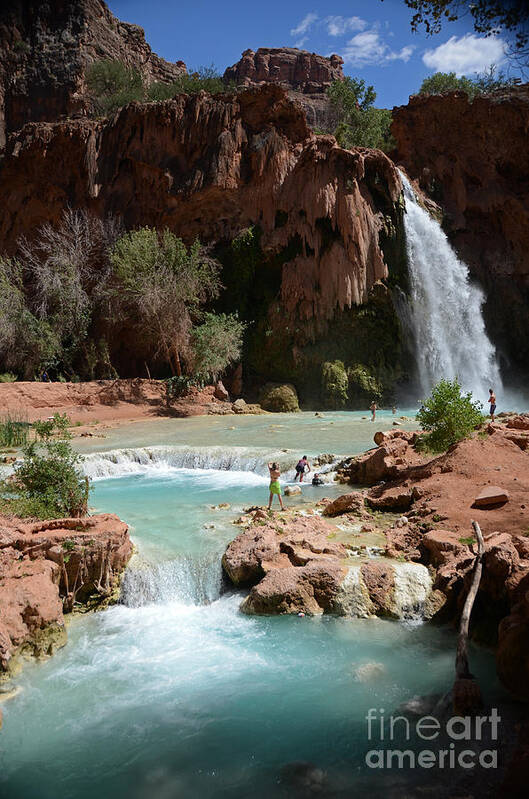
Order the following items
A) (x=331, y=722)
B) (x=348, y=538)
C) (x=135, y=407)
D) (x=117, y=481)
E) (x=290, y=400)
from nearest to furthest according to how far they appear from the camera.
Answer: (x=331, y=722) < (x=348, y=538) < (x=117, y=481) < (x=135, y=407) < (x=290, y=400)

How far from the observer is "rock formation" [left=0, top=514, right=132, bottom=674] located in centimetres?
612

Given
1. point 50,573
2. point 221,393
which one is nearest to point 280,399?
point 221,393

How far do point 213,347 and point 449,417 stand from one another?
16.1 meters

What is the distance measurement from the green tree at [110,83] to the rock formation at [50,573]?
38372mm

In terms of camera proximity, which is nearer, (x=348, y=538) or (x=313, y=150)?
(x=348, y=538)

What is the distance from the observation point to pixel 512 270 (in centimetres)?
3241

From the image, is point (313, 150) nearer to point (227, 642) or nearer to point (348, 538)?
point (348, 538)

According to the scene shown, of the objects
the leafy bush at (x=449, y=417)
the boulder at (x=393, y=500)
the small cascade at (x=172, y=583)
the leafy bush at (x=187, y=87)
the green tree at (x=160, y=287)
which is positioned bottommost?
the small cascade at (x=172, y=583)

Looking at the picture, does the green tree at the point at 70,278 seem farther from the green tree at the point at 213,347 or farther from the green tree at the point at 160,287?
the green tree at the point at 213,347

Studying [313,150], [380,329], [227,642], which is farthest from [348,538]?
→ [313,150]

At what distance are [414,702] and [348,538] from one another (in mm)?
3510

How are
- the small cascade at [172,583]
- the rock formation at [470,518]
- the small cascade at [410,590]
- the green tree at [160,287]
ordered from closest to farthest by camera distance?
the rock formation at [470,518], the small cascade at [410,590], the small cascade at [172,583], the green tree at [160,287]

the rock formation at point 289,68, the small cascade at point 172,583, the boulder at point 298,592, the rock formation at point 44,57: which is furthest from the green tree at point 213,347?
the rock formation at point 289,68

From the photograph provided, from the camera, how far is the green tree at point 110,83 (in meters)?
38.4
